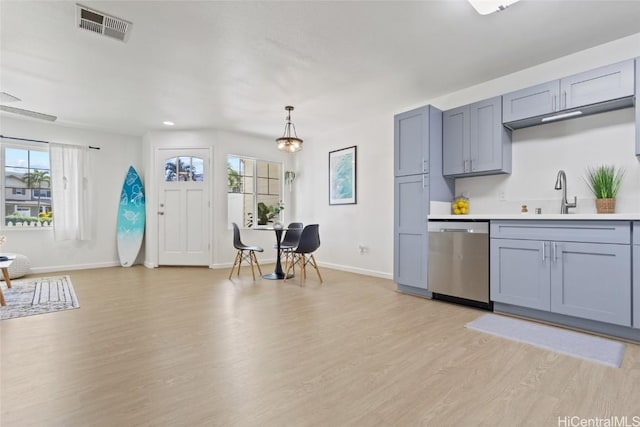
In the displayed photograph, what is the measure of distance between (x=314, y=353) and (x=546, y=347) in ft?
5.57

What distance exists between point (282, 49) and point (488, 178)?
9.00 ft

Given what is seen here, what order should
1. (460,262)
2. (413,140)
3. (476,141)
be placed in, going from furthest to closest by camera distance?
(413,140), (476,141), (460,262)

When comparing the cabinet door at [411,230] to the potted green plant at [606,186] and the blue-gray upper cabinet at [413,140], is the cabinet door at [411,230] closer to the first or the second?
the blue-gray upper cabinet at [413,140]

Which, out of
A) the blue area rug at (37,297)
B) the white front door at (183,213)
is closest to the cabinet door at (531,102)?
the white front door at (183,213)

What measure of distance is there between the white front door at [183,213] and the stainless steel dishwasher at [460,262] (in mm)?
4174

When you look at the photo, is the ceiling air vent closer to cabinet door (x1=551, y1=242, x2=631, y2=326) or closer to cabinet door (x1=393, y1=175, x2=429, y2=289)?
cabinet door (x1=393, y1=175, x2=429, y2=289)

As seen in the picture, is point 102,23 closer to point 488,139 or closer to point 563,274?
point 488,139

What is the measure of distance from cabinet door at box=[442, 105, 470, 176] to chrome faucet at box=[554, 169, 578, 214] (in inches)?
33.4

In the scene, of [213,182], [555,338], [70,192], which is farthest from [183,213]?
[555,338]

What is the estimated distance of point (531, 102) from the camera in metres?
3.08

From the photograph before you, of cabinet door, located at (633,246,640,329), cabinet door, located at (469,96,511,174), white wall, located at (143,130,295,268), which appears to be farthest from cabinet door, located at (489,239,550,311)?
white wall, located at (143,130,295,268)

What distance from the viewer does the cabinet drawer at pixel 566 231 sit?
2391 millimetres

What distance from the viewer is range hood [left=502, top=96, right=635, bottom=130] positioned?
2672 millimetres

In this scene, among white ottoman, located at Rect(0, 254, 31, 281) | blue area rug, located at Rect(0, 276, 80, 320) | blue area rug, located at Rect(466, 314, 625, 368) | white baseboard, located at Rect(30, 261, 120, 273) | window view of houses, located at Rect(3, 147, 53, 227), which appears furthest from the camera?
white baseboard, located at Rect(30, 261, 120, 273)
